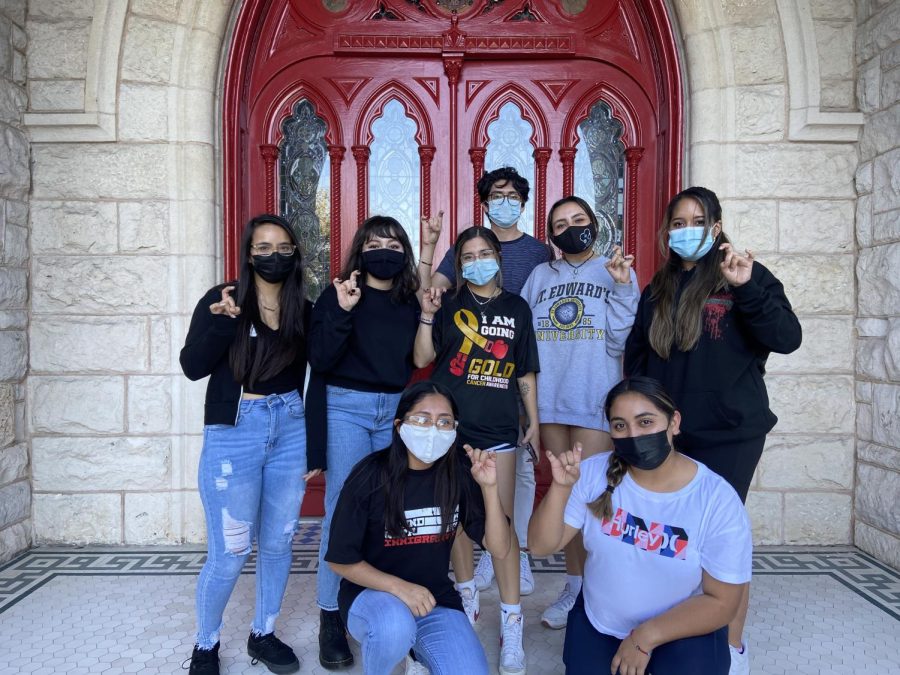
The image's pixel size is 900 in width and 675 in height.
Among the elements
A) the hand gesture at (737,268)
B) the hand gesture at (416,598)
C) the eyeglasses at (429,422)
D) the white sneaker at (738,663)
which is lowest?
the white sneaker at (738,663)

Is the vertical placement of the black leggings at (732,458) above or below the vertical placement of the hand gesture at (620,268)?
below

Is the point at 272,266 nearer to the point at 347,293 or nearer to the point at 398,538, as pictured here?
the point at 347,293

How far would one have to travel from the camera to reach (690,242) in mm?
2283

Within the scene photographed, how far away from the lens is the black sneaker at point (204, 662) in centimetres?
229

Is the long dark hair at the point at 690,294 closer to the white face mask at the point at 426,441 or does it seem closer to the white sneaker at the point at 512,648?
the white face mask at the point at 426,441

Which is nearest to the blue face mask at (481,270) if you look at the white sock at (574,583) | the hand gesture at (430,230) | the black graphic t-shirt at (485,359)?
the black graphic t-shirt at (485,359)

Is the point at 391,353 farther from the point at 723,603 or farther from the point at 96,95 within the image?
the point at 96,95

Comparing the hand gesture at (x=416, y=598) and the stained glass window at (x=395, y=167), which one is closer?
the hand gesture at (x=416, y=598)

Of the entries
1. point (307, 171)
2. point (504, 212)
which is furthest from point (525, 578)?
point (307, 171)

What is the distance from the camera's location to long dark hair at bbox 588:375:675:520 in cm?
197

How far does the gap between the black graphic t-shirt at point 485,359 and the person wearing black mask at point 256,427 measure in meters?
0.56

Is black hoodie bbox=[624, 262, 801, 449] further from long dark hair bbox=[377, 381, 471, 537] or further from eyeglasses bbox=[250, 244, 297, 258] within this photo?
eyeglasses bbox=[250, 244, 297, 258]

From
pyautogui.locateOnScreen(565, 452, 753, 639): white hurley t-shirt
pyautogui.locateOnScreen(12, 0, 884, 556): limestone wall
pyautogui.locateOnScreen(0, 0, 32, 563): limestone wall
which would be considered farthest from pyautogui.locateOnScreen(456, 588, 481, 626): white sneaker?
pyautogui.locateOnScreen(0, 0, 32, 563): limestone wall

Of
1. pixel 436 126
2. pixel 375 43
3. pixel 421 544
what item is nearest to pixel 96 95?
pixel 375 43
